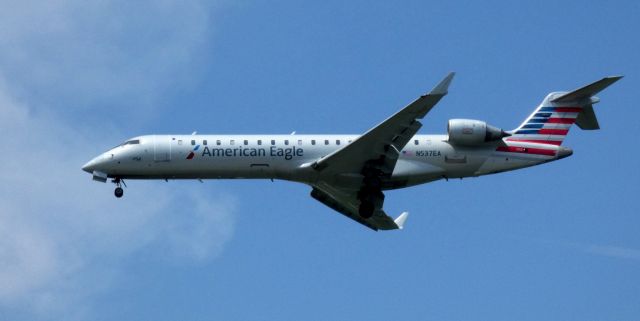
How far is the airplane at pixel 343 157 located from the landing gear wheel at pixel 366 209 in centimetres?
3

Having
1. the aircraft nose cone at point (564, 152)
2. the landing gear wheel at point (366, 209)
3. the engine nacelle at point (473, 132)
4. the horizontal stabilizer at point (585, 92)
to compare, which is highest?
the horizontal stabilizer at point (585, 92)

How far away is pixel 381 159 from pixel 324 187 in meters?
2.90

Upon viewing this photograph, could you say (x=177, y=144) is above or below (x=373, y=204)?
above

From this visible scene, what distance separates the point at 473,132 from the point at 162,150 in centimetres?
1014

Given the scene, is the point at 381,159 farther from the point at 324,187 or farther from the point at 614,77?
the point at 614,77

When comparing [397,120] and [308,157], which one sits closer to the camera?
[397,120]

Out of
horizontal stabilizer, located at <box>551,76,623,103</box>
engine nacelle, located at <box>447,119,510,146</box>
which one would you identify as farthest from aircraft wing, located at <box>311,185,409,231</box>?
horizontal stabilizer, located at <box>551,76,623,103</box>

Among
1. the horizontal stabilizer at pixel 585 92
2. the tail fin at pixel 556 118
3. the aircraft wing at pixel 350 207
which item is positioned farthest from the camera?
the aircraft wing at pixel 350 207

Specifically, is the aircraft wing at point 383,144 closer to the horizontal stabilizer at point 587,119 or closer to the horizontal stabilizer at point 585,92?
the horizontal stabilizer at point 585,92

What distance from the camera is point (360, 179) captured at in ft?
129

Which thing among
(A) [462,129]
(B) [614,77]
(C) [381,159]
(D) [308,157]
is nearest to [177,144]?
(D) [308,157]

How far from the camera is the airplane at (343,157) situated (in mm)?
39094

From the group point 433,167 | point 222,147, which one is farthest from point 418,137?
point 222,147

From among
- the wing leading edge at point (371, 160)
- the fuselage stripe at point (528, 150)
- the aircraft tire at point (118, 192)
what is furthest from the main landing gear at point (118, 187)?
the fuselage stripe at point (528, 150)
